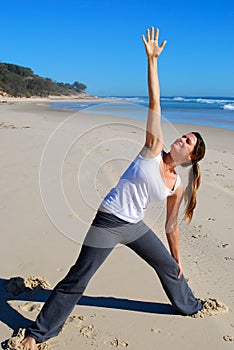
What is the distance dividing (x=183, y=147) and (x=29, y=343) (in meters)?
1.73

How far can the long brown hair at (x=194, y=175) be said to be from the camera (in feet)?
9.13

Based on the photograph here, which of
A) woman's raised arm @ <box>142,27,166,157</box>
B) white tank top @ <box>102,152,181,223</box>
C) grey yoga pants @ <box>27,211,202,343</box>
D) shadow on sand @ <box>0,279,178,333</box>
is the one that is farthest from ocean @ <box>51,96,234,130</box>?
shadow on sand @ <box>0,279,178,333</box>

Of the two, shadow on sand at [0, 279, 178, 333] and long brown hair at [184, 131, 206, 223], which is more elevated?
long brown hair at [184, 131, 206, 223]

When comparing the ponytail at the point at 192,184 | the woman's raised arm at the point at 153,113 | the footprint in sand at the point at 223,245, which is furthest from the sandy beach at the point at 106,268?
the woman's raised arm at the point at 153,113

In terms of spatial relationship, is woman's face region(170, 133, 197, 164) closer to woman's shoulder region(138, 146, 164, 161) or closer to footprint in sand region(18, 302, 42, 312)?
woman's shoulder region(138, 146, 164, 161)

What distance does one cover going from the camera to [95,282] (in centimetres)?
377

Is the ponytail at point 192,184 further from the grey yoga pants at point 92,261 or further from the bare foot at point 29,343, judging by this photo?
the bare foot at point 29,343

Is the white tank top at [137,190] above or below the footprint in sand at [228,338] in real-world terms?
above

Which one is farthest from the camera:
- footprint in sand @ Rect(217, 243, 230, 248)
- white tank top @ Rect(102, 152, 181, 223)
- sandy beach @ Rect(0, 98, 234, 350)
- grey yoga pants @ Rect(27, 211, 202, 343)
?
footprint in sand @ Rect(217, 243, 230, 248)

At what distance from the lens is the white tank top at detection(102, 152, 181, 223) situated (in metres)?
2.64

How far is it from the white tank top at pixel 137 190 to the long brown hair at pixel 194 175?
26cm

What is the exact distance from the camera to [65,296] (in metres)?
2.83

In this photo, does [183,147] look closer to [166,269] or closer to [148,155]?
[148,155]

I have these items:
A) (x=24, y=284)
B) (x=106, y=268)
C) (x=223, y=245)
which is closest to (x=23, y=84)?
(x=223, y=245)
